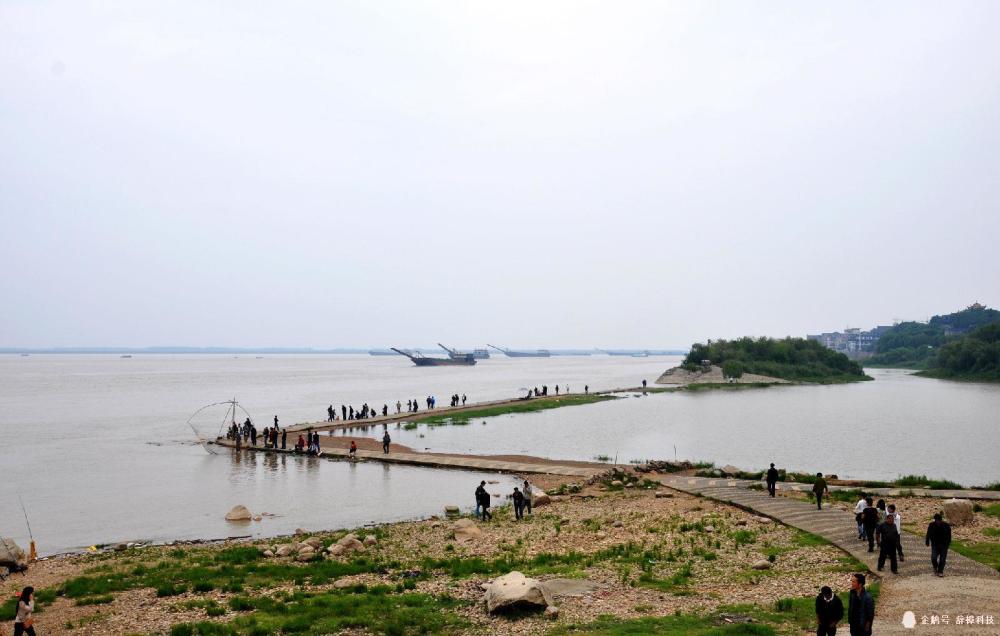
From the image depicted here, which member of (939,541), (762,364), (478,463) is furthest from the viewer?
(762,364)

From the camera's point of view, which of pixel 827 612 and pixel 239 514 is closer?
pixel 827 612

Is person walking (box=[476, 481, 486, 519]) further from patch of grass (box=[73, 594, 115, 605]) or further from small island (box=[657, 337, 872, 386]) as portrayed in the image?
small island (box=[657, 337, 872, 386])

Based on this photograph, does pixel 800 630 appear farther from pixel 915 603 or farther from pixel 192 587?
pixel 192 587

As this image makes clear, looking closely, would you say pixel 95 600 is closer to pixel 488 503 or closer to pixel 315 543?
pixel 315 543

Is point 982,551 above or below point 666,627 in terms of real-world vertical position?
below

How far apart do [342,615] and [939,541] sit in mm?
13040

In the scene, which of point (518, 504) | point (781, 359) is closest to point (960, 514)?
point (518, 504)

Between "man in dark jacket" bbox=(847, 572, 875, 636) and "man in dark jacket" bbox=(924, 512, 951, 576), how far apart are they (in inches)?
227

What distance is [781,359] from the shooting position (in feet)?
504

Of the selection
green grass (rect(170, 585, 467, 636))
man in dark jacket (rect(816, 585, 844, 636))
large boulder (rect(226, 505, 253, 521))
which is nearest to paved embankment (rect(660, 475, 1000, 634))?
man in dark jacket (rect(816, 585, 844, 636))

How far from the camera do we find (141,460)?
152ft

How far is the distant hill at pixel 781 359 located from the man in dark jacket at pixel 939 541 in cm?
13101

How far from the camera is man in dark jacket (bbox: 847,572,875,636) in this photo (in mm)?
10680

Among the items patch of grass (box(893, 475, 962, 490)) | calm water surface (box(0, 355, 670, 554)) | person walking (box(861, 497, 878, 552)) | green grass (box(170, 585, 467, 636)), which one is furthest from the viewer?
patch of grass (box(893, 475, 962, 490))
